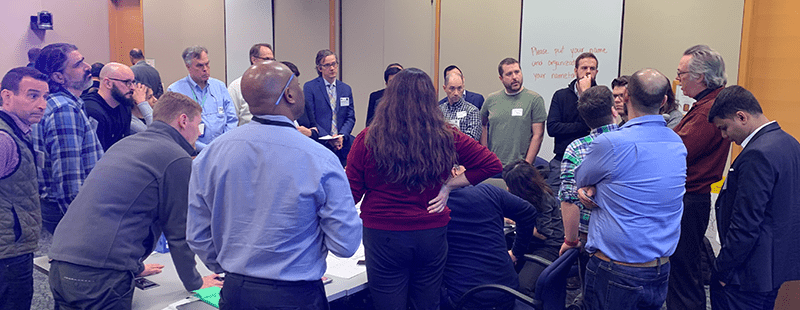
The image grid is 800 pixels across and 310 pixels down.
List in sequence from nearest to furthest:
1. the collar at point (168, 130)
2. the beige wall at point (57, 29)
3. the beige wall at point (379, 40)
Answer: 1. the collar at point (168, 130)
2. the beige wall at point (379, 40)
3. the beige wall at point (57, 29)

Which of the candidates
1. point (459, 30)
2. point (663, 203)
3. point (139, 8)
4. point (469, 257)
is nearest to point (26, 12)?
point (139, 8)

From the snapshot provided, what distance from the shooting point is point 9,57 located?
7.21 meters

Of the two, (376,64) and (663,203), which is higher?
(376,64)

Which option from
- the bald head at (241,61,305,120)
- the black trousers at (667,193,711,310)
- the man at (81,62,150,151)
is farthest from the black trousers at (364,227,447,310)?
the man at (81,62,150,151)

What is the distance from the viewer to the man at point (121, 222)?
1.77 meters

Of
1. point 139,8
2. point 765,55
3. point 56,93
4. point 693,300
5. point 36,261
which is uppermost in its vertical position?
point 139,8

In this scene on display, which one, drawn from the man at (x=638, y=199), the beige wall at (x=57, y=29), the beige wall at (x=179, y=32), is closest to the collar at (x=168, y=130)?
the man at (x=638, y=199)

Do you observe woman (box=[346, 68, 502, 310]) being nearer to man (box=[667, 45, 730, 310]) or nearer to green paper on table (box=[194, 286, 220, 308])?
green paper on table (box=[194, 286, 220, 308])

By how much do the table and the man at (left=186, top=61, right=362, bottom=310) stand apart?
0.43 meters

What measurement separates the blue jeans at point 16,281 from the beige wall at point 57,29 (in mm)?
6240

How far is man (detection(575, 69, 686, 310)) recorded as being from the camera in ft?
6.47

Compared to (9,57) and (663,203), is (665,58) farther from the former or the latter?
(9,57)

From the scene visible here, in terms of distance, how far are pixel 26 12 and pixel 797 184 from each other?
8.50 metres

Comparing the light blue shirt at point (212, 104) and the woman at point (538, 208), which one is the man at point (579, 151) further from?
the light blue shirt at point (212, 104)
